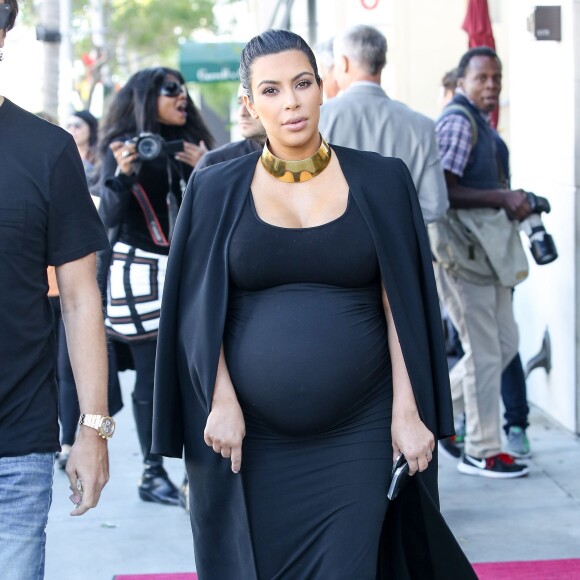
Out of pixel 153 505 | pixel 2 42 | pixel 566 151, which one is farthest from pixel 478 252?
pixel 2 42

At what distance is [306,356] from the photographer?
315 cm

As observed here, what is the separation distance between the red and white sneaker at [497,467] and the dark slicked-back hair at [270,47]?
331 cm

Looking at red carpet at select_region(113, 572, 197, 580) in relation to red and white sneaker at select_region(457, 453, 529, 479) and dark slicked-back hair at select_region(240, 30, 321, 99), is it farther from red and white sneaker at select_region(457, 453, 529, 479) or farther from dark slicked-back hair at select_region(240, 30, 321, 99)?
dark slicked-back hair at select_region(240, 30, 321, 99)

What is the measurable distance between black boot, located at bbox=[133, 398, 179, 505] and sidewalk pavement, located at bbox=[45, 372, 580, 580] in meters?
0.05

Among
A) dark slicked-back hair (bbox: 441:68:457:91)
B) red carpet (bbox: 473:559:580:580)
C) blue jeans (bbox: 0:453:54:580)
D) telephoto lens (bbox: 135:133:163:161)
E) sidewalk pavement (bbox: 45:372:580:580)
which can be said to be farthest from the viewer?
dark slicked-back hair (bbox: 441:68:457:91)

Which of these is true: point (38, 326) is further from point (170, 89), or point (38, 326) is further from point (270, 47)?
point (170, 89)

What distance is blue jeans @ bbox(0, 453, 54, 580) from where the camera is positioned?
270 cm

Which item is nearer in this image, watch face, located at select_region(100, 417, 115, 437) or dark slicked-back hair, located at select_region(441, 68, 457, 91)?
watch face, located at select_region(100, 417, 115, 437)

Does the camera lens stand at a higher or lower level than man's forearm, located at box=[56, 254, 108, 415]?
higher

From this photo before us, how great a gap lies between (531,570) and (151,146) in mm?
2500

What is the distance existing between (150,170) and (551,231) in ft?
8.79

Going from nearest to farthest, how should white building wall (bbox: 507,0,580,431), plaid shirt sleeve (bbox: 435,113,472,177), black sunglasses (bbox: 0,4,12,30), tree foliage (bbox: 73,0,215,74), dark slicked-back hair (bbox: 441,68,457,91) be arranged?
black sunglasses (bbox: 0,4,12,30)
plaid shirt sleeve (bbox: 435,113,472,177)
white building wall (bbox: 507,0,580,431)
dark slicked-back hair (bbox: 441,68,457,91)
tree foliage (bbox: 73,0,215,74)

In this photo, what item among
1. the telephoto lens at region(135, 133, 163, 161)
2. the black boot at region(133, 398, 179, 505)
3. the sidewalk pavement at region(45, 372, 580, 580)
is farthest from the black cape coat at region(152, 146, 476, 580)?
the black boot at region(133, 398, 179, 505)

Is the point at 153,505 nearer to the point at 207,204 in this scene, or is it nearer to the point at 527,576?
the point at 527,576
